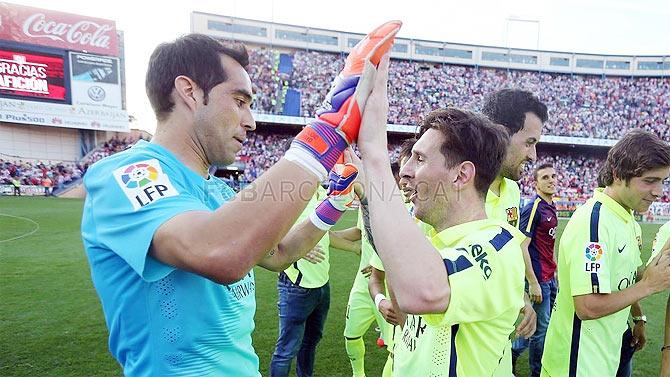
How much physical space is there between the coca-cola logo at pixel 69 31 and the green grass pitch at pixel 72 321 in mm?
26875

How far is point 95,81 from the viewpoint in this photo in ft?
104

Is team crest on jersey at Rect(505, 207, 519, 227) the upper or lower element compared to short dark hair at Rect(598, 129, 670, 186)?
lower

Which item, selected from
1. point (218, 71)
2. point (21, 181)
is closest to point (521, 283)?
point (218, 71)

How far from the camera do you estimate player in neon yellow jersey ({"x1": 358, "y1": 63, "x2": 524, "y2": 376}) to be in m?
1.31

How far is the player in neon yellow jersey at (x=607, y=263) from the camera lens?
2379 mm

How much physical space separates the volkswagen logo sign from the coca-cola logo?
12.0ft

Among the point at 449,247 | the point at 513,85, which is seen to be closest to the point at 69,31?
the point at 449,247

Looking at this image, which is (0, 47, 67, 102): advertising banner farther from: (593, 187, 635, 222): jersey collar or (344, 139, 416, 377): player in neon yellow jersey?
(593, 187, 635, 222): jersey collar

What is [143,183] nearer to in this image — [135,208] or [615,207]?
[135,208]

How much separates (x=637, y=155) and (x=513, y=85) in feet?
138

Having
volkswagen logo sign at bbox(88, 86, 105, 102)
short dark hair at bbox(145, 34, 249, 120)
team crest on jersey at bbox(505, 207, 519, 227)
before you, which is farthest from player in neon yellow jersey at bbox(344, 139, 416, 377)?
volkswagen logo sign at bbox(88, 86, 105, 102)

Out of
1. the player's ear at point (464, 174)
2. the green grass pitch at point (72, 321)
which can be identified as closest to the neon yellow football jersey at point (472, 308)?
the player's ear at point (464, 174)

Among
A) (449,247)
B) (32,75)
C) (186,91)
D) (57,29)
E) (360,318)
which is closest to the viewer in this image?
(186,91)

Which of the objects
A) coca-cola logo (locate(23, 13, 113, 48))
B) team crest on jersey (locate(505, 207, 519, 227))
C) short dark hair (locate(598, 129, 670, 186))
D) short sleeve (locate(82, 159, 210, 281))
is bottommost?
team crest on jersey (locate(505, 207, 519, 227))
